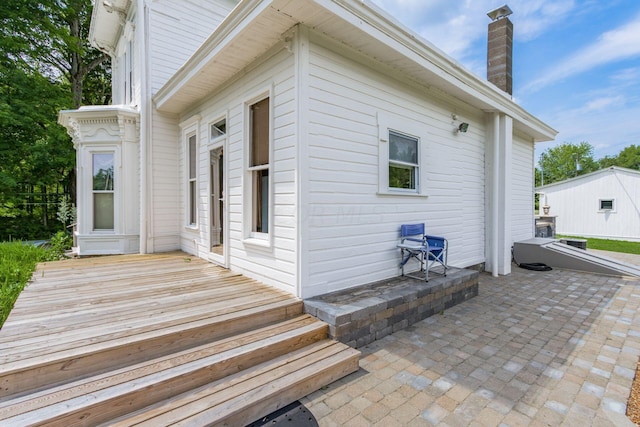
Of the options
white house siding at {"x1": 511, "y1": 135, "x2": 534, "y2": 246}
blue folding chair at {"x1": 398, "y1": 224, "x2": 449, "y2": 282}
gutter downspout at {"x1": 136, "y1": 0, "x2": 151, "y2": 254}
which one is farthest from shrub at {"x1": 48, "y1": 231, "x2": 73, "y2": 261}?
white house siding at {"x1": 511, "y1": 135, "x2": 534, "y2": 246}

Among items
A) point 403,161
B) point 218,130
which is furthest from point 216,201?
point 403,161

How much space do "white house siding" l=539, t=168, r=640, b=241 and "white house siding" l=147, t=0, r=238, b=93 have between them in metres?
19.6

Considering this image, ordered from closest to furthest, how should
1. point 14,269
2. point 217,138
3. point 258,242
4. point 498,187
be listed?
point 258,242 → point 14,269 → point 217,138 → point 498,187

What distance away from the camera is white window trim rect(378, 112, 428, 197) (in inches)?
165

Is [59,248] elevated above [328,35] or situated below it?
below

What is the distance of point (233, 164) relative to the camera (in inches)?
180

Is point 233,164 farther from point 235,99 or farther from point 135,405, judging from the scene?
point 135,405

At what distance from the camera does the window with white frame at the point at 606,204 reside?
15.9 metres

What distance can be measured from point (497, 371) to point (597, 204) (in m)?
19.3

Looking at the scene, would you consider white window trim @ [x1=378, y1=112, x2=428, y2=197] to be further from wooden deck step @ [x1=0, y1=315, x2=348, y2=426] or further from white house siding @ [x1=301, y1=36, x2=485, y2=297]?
wooden deck step @ [x1=0, y1=315, x2=348, y2=426]

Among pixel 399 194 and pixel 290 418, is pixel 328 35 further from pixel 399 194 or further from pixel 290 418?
pixel 290 418

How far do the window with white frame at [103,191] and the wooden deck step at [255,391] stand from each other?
573cm

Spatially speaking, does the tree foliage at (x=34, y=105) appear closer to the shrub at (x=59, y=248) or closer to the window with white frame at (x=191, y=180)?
the shrub at (x=59, y=248)

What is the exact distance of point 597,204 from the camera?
16438mm
